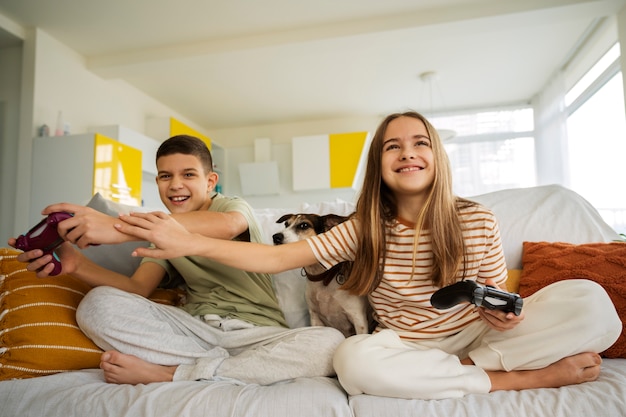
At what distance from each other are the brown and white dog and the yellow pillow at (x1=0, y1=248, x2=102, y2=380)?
2.13 feet

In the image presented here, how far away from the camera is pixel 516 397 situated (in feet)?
2.89

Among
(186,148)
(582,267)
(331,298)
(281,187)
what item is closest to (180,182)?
(186,148)

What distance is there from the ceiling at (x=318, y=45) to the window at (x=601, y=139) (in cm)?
49

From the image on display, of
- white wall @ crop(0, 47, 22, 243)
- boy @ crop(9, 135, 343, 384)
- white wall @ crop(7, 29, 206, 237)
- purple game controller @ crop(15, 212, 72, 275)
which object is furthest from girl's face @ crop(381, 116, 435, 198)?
white wall @ crop(0, 47, 22, 243)

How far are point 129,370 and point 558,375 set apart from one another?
1.05 m

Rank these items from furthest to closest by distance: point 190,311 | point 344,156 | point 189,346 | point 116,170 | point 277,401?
point 344,156
point 116,170
point 190,311
point 189,346
point 277,401

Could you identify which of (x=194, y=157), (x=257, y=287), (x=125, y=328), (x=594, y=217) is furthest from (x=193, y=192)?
(x=594, y=217)

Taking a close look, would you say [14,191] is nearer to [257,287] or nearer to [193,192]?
[193,192]

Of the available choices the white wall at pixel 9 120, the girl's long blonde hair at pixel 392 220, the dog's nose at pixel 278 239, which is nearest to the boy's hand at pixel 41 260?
the dog's nose at pixel 278 239

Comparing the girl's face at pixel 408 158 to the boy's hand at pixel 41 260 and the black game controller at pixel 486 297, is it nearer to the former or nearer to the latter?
the black game controller at pixel 486 297

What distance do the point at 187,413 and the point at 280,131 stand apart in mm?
5992

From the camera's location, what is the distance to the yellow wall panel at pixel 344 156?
5.74 meters

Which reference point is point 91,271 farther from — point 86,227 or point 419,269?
point 419,269

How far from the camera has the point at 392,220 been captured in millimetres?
1253
